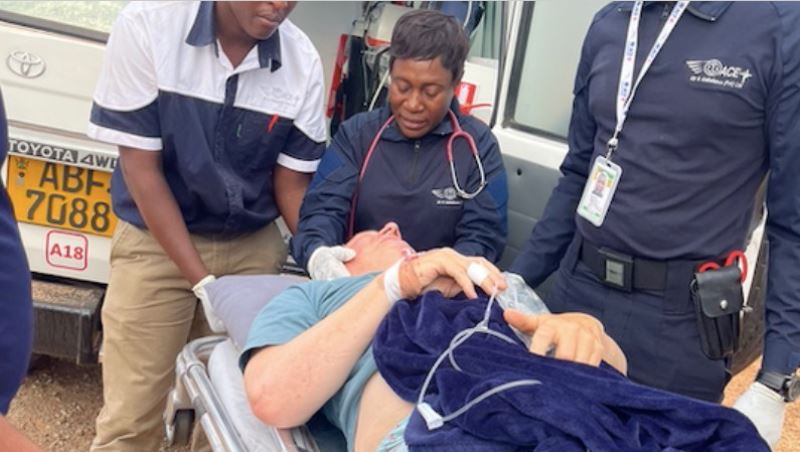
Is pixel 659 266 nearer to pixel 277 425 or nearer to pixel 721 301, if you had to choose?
→ pixel 721 301

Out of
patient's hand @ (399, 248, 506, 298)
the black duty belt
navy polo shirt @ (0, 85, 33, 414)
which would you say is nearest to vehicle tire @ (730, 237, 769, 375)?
the black duty belt

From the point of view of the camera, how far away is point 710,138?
2.09 m

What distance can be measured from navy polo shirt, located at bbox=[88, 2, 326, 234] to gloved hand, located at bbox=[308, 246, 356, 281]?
14.1 inches

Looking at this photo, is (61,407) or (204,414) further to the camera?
(61,407)

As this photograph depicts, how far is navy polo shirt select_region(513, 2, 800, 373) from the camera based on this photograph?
1.95m

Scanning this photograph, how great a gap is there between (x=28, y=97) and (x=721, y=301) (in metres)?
2.36

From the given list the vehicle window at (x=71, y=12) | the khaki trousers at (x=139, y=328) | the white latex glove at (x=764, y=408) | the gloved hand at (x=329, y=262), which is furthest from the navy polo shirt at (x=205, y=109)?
the white latex glove at (x=764, y=408)

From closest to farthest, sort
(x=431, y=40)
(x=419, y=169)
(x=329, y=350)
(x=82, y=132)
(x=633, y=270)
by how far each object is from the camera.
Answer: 1. (x=329, y=350)
2. (x=633, y=270)
3. (x=431, y=40)
4. (x=419, y=169)
5. (x=82, y=132)

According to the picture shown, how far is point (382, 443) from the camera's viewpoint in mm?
1732

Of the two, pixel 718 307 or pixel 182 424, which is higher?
pixel 718 307

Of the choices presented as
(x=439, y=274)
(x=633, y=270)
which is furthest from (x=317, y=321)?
(x=633, y=270)

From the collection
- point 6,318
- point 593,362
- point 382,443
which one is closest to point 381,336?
point 382,443

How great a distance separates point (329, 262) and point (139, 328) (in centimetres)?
75

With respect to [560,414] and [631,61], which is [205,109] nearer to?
[631,61]
